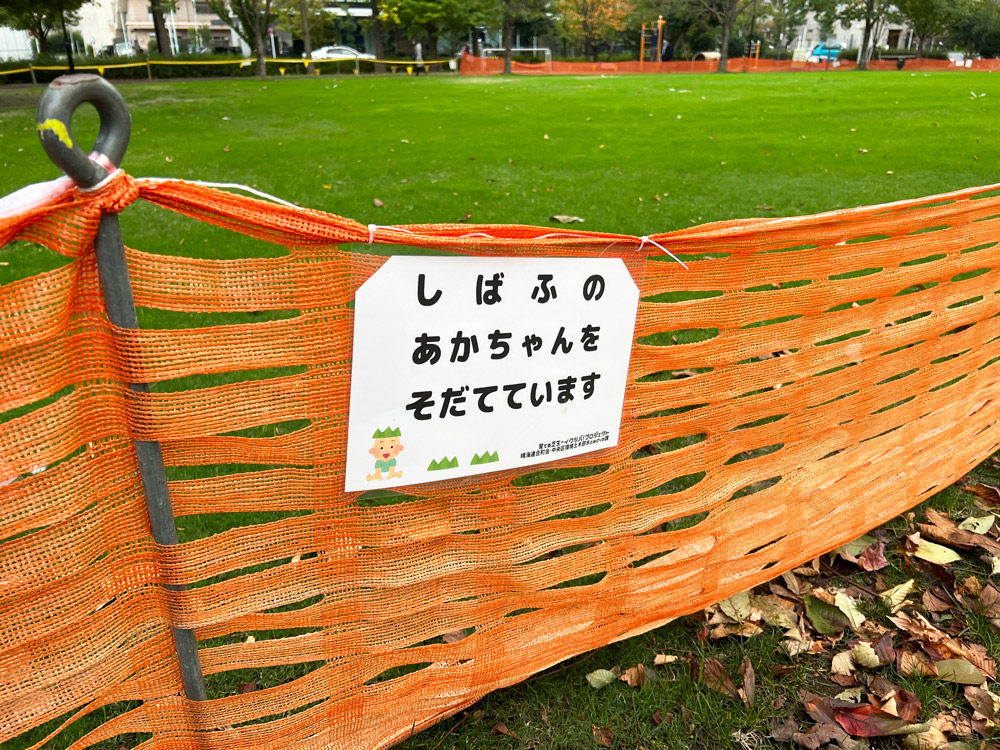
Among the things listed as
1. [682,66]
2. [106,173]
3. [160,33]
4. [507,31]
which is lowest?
[106,173]

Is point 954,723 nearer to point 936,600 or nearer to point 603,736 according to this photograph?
point 936,600

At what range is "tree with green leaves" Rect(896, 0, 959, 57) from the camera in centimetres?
5235

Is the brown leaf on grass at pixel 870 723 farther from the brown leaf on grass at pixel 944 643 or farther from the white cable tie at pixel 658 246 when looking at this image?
the white cable tie at pixel 658 246

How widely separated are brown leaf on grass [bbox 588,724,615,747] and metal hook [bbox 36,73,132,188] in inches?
81.6

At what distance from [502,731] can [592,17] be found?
64428mm

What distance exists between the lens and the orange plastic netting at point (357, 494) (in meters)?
1.51

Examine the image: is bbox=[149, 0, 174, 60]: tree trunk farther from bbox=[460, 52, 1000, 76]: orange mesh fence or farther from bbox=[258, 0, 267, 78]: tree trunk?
bbox=[460, 52, 1000, 76]: orange mesh fence

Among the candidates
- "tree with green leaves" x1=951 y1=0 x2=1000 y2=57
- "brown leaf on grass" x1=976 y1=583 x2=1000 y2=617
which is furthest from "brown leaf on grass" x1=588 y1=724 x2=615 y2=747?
"tree with green leaves" x1=951 y1=0 x2=1000 y2=57

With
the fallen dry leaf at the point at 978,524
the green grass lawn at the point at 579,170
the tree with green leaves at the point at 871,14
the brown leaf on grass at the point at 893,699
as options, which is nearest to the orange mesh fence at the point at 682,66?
the tree with green leaves at the point at 871,14

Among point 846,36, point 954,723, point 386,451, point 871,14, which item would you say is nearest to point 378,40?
point 871,14

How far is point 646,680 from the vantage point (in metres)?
2.56

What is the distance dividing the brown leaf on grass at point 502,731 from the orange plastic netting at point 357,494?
127mm

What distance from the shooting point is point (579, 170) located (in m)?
9.83

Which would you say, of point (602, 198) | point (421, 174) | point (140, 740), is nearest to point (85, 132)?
point (421, 174)
